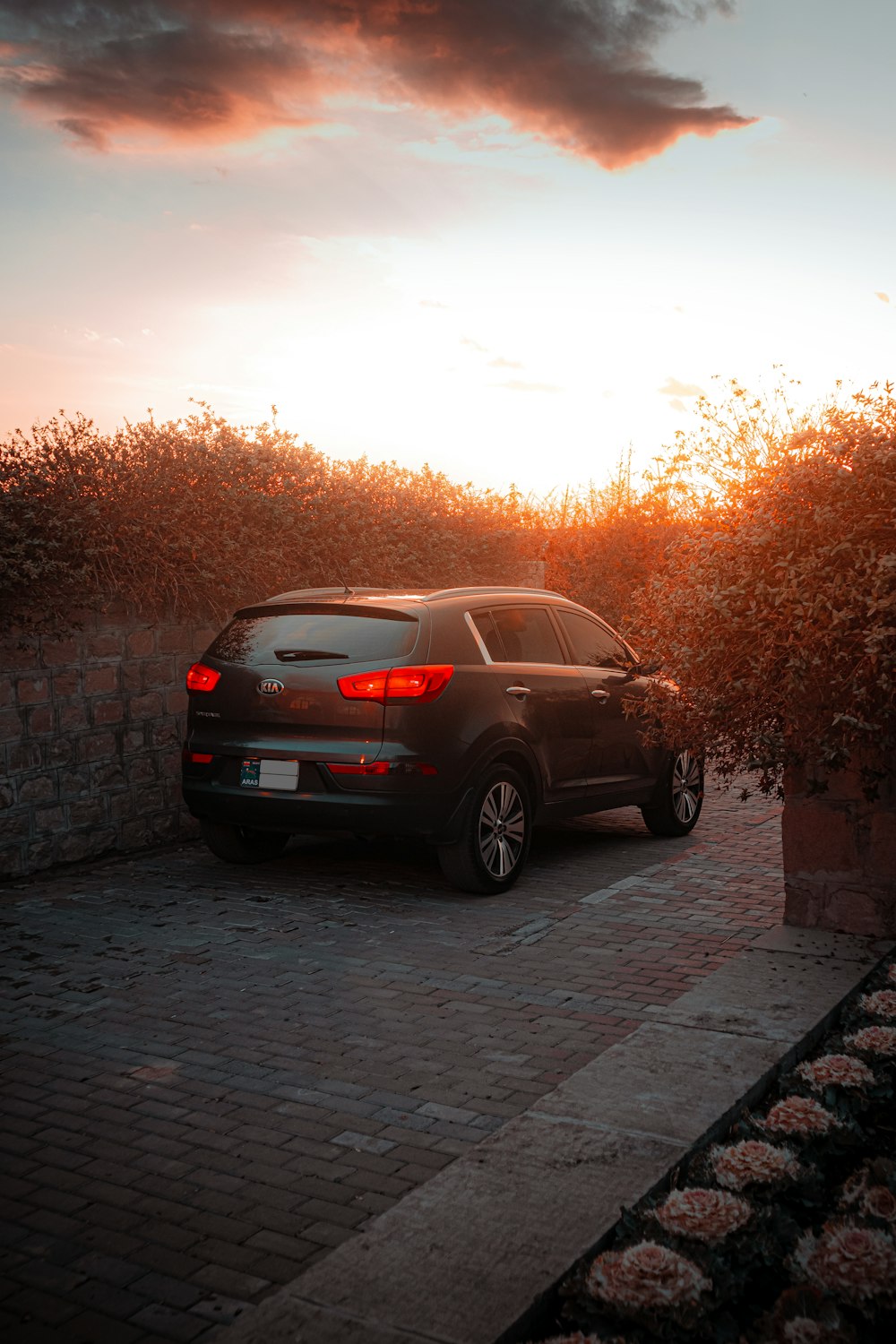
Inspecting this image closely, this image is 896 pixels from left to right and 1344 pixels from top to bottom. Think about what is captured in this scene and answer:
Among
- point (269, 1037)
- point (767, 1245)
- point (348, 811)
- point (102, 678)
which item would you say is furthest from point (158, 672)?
point (767, 1245)

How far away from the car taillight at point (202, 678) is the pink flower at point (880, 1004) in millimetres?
4298

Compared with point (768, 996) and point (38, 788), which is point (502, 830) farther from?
point (38, 788)

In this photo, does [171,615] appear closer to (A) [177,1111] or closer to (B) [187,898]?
(B) [187,898]

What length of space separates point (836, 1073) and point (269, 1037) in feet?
7.15

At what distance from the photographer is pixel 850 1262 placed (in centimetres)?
292

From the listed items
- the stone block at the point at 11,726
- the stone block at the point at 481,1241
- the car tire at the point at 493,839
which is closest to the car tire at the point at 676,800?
the car tire at the point at 493,839

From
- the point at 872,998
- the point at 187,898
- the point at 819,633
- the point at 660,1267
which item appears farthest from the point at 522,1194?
the point at 187,898

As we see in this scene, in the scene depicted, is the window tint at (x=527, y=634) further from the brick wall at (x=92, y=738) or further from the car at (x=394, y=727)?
the brick wall at (x=92, y=738)

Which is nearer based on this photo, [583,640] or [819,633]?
[819,633]

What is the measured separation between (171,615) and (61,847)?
1939 mm

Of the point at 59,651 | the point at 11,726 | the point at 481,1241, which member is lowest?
the point at 481,1241

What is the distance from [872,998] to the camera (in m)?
4.95

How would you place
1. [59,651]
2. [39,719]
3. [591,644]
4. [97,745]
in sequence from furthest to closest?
[591,644] → [97,745] → [59,651] → [39,719]

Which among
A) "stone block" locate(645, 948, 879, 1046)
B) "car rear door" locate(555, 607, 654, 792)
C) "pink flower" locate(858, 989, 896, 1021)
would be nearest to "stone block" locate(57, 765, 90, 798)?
"car rear door" locate(555, 607, 654, 792)
